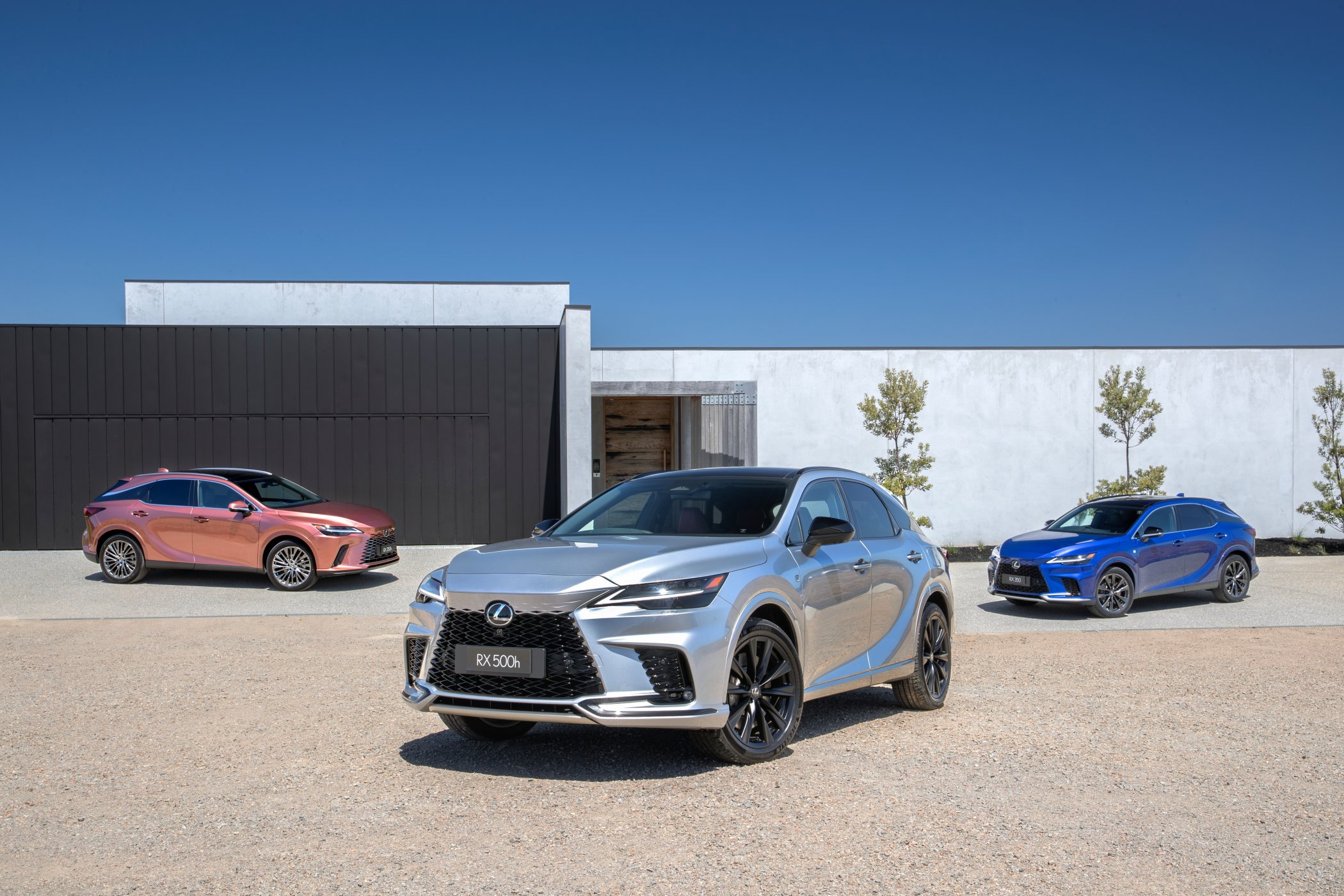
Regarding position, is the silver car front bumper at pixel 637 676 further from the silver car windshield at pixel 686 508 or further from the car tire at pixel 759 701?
the silver car windshield at pixel 686 508

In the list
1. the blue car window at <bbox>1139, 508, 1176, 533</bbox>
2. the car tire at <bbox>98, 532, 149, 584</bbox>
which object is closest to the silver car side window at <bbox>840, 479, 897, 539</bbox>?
the blue car window at <bbox>1139, 508, 1176, 533</bbox>

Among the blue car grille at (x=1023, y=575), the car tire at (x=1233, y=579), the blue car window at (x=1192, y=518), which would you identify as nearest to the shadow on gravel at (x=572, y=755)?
the blue car grille at (x=1023, y=575)

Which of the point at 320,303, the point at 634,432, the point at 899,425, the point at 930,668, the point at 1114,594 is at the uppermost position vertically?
the point at 320,303

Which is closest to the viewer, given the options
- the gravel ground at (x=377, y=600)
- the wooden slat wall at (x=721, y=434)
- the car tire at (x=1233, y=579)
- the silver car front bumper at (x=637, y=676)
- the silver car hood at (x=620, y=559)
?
the silver car front bumper at (x=637, y=676)

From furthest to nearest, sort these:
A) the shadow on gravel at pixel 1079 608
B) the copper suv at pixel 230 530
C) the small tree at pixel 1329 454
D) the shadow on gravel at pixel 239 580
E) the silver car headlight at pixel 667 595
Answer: the small tree at pixel 1329 454 → the shadow on gravel at pixel 239 580 → the copper suv at pixel 230 530 → the shadow on gravel at pixel 1079 608 → the silver car headlight at pixel 667 595

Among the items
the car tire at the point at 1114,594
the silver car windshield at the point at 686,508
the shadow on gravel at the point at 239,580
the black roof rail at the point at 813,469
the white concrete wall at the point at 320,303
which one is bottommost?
the shadow on gravel at the point at 239,580

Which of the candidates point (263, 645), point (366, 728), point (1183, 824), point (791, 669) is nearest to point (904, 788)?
point (791, 669)

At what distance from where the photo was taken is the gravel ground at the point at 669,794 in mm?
4348

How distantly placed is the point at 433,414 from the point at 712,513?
15.3 meters

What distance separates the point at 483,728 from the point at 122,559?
11370 mm

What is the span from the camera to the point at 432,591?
6047 millimetres

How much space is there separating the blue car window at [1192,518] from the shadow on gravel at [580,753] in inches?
341

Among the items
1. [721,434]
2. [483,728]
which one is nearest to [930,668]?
[483,728]

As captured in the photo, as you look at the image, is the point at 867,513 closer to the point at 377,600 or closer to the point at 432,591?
the point at 432,591
